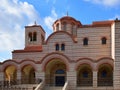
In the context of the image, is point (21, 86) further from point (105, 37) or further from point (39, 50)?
point (105, 37)

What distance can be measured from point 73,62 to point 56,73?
405 cm

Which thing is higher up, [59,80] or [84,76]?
[84,76]

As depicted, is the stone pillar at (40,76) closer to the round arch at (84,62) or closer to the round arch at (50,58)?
the round arch at (50,58)

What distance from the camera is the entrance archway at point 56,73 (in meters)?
33.9

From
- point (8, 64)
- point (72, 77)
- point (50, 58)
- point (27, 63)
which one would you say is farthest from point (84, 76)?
point (8, 64)

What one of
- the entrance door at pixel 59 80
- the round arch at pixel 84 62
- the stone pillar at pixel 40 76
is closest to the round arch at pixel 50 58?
the stone pillar at pixel 40 76

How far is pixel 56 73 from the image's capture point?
34531mm

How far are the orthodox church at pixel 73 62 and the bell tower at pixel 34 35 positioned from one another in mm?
1717

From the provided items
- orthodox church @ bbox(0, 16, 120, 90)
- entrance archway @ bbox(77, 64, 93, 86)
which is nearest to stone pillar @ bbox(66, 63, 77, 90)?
orthodox church @ bbox(0, 16, 120, 90)

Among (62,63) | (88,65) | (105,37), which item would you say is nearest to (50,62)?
(62,63)

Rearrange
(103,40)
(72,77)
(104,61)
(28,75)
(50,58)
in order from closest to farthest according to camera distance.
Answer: (104,61) → (72,77) → (50,58) → (103,40) → (28,75)

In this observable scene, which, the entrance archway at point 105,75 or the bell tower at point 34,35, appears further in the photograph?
the bell tower at point 34,35

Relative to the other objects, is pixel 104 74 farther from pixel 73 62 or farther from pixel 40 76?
pixel 40 76

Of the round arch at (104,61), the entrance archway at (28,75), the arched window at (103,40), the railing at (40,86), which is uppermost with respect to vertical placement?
the arched window at (103,40)
